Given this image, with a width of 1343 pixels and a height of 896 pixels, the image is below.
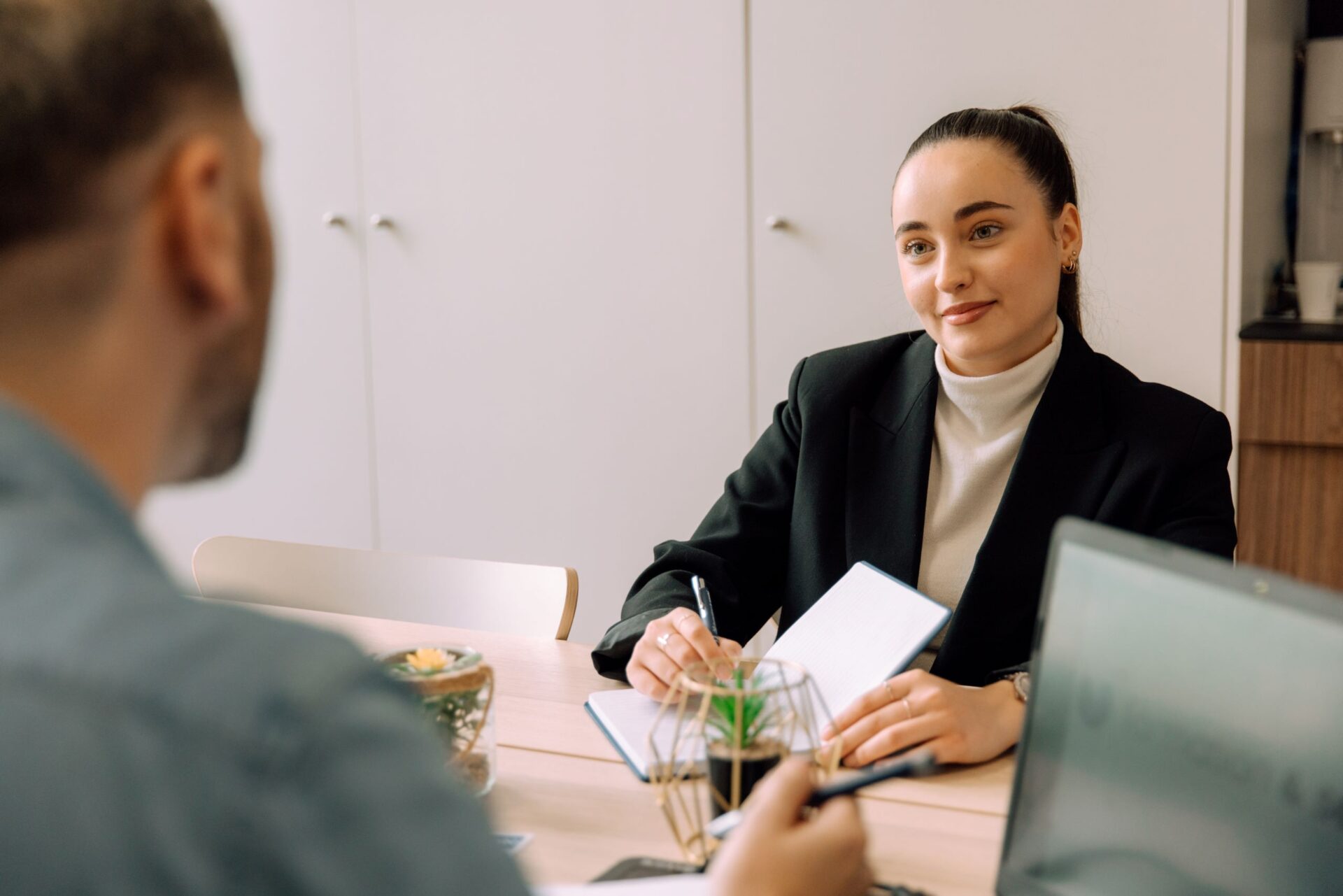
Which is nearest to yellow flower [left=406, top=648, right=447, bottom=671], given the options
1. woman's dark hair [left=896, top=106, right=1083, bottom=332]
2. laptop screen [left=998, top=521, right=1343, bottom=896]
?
laptop screen [left=998, top=521, right=1343, bottom=896]

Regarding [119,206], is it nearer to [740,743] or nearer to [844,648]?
[740,743]

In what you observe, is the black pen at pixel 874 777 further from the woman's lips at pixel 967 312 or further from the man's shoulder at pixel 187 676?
the woman's lips at pixel 967 312

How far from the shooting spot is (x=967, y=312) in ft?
5.31

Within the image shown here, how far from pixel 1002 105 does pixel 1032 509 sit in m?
1.18

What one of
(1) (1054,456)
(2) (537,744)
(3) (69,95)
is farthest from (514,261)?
(3) (69,95)

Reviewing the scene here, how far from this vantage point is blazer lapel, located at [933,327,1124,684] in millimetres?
1502

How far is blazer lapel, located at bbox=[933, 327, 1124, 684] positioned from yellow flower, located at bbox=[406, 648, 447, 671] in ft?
2.14

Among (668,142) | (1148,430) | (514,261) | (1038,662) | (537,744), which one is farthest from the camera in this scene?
(514,261)

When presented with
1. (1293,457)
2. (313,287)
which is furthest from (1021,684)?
(313,287)

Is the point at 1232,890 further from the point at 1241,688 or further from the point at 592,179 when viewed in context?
the point at 592,179

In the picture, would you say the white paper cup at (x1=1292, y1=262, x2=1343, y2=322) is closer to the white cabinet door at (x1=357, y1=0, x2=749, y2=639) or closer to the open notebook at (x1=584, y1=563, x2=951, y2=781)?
the white cabinet door at (x1=357, y1=0, x2=749, y2=639)

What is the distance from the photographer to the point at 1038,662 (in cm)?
84

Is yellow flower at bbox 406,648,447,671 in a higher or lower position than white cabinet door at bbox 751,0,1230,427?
lower

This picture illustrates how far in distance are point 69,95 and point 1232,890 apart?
726mm
